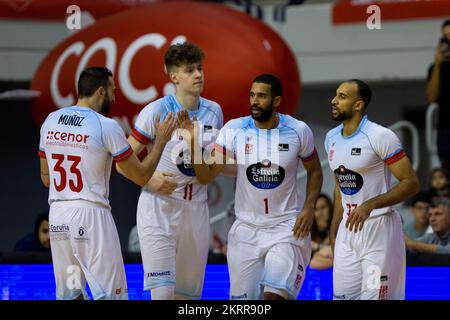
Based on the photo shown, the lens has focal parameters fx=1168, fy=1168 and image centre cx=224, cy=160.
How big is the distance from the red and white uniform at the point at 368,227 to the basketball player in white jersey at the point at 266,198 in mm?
281

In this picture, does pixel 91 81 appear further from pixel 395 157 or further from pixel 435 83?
pixel 435 83

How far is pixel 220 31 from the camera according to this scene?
466 inches

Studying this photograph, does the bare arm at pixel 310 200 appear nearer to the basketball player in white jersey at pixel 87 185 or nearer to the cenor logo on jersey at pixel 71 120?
the basketball player in white jersey at pixel 87 185

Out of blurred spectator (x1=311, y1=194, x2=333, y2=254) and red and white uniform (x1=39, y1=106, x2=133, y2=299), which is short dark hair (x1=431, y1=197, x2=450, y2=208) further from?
red and white uniform (x1=39, y1=106, x2=133, y2=299)

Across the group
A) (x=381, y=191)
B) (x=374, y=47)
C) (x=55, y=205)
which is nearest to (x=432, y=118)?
(x=374, y=47)

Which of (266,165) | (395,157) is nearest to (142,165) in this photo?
(266,165)

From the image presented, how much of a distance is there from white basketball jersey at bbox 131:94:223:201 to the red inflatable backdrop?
11.5 ft

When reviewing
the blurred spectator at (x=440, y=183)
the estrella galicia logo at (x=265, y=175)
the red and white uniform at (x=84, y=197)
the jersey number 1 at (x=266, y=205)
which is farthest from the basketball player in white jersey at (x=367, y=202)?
the blurred spectator at (x=440, y=183)

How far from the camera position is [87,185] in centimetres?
746

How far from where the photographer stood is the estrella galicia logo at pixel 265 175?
7863mm

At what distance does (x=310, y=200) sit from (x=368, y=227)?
1.56ft

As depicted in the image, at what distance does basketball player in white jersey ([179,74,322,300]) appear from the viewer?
7820 mm

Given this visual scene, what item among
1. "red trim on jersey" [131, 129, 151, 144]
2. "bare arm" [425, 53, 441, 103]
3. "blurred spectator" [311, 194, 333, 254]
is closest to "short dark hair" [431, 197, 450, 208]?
"blurred spectator" [311, 194, 333, 254]

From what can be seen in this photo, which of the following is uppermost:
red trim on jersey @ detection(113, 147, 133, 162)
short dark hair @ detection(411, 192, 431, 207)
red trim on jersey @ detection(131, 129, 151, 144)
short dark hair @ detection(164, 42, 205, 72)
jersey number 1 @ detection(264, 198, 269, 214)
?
short dark hair @ detection(164, 42, 205, 72)
